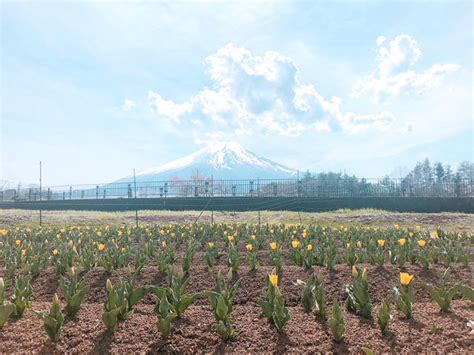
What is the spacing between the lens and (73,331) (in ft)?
8.91

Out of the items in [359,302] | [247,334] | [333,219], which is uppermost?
[359,302]

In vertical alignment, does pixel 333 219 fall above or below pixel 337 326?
below

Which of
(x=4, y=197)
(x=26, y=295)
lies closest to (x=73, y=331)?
(x=26, y=295)

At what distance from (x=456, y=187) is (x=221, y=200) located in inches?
628

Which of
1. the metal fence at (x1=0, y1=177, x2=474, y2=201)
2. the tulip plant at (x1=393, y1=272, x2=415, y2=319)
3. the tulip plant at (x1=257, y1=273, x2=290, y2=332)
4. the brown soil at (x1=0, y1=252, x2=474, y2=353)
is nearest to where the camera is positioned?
the brown soil at (x1=0, y1=252, x2=474, y2=353)

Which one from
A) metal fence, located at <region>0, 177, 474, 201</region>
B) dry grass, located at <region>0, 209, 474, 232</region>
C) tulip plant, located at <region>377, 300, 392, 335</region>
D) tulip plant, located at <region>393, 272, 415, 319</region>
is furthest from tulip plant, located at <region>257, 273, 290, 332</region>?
metal fence, located at <region>0, 177, 474, 201</region>

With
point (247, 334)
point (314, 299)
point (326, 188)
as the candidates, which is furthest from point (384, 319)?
point (326, 188)

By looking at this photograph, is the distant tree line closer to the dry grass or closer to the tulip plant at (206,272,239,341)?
the dry grass

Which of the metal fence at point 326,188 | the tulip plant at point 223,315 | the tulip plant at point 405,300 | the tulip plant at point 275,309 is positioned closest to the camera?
the tulip plant at point 223,315

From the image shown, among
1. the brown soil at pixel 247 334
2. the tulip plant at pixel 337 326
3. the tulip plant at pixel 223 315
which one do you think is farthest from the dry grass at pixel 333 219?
the tulip plant at pixel 337 326

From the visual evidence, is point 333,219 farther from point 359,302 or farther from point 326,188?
point 359,302

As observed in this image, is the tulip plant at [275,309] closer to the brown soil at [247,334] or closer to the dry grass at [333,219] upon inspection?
the brown soil at [247,334]

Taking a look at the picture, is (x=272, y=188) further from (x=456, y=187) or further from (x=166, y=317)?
(x=166, y=317)

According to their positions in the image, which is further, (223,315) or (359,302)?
(359,302)
